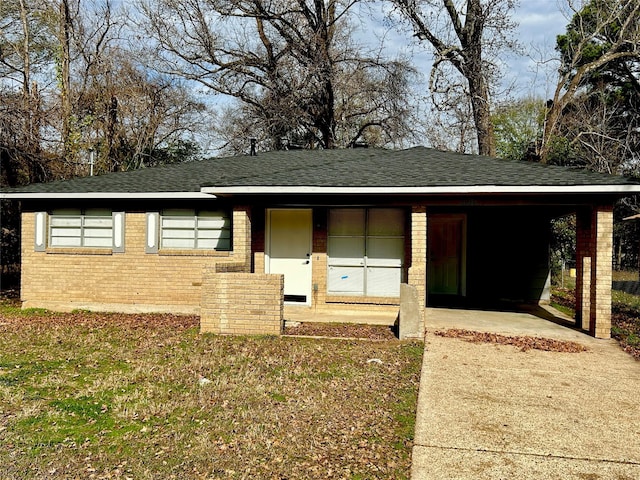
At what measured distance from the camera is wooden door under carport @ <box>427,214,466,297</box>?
12.7m

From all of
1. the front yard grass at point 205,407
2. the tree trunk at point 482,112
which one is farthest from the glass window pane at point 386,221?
the tree trunk at point 482,112

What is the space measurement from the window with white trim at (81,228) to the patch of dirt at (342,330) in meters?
4.95

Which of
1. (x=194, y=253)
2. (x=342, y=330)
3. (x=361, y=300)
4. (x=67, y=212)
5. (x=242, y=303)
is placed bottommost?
(x=342, y=330)

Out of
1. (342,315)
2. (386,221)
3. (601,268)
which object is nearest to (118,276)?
(342,315)

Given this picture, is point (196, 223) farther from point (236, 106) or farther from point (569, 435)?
point (236, 106)

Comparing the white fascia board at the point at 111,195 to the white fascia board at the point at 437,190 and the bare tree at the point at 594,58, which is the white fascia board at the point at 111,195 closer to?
the white fascia board at the point at 437,190

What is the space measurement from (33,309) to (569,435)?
1086 cm

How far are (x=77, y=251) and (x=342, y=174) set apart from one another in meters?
6.12

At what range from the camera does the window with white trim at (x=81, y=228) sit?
36.4 ft

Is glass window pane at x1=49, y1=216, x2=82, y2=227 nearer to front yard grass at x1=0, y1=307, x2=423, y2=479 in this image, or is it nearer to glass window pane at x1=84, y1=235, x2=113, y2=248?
glass window pane at x1=84, y1=235, x2=113, y2=248

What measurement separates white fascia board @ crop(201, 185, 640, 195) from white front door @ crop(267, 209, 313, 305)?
6.40ft

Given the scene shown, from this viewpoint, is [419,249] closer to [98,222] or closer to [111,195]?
[111,195]

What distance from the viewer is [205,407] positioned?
4949 millimetres

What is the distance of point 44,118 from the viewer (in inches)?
709
